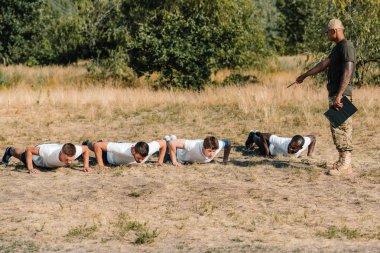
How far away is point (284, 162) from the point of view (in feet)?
35.0

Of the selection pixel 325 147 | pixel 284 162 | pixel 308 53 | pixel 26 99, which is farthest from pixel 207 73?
pixel 284 162

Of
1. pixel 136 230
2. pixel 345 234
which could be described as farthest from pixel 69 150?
pixel 345 234

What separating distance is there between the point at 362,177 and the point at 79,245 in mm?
4885

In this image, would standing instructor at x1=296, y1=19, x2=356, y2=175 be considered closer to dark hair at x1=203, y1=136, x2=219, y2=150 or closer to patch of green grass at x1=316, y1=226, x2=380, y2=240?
dark hair at x1=203, y1=136, x2=219, y2=150

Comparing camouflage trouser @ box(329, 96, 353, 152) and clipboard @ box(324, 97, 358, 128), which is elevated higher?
clipboard @ box(324, 97, 358, 128)

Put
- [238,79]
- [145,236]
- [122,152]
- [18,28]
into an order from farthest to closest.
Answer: [18,28] < [238,79] < [122,152] < [145,236]

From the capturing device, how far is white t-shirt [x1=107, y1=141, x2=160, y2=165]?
403 inches

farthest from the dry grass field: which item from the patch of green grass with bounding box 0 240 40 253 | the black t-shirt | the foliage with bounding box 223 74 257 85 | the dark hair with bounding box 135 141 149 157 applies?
the foliage with bounding box 223 74 257 85

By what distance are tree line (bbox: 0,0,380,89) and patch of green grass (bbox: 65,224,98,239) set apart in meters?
11.5

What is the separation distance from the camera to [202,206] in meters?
7.93

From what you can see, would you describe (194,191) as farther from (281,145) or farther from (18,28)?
(18,28)

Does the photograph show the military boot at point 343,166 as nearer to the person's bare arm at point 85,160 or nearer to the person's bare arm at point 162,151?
the person's bare arm at point 162,151

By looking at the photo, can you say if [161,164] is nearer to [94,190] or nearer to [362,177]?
[94,190]

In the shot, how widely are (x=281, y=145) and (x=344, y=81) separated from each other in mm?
2277
